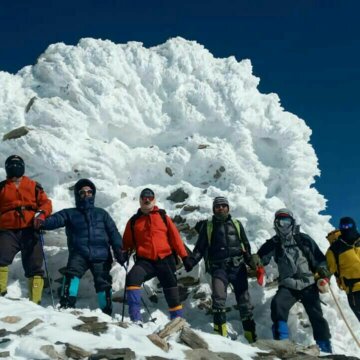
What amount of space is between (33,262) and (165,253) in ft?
8.04

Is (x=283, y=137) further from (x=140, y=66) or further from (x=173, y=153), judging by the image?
(x=140, y=66)

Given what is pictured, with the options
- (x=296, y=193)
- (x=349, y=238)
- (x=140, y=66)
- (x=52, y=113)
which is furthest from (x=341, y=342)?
(x=140, y=66)

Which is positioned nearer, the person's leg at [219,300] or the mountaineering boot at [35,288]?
the mountaineering boot at [35,288]

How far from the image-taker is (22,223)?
855 cm

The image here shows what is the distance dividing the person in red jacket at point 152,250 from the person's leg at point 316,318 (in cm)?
246

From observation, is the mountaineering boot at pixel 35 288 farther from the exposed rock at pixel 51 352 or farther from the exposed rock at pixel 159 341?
the exposed rock at pixel 51 352

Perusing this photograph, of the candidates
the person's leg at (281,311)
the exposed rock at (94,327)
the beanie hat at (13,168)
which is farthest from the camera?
the beanie hat at (13,168)

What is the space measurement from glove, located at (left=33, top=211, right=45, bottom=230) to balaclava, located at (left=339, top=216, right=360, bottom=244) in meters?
5.86

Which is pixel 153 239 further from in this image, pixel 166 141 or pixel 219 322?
pixel 166 141

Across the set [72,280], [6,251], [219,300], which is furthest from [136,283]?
[6,251]

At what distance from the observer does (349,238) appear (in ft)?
29.6

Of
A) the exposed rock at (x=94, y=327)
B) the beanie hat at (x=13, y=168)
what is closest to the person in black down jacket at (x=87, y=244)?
the beanie hat at (x=13, y=168)

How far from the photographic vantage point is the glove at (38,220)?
27.4 feet

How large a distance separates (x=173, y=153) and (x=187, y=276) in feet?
15.6
